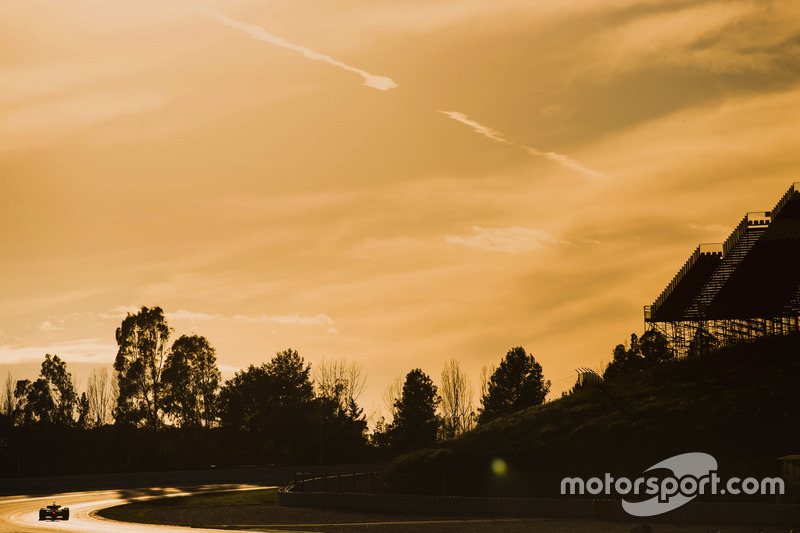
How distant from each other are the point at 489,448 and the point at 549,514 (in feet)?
57.1

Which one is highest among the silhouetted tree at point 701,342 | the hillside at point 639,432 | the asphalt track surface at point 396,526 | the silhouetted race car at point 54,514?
the silhouetted tree at point 701,342

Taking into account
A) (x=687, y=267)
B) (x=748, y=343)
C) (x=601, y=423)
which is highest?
(x=687, y=267)

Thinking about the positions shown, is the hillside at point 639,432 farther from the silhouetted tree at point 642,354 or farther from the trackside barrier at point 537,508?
the silhouetted tree at point 642,354

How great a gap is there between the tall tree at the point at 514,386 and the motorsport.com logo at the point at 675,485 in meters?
60.6

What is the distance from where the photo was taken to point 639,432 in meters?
52.3

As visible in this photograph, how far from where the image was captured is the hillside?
4606 centimetres

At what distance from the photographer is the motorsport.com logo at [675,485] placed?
37.6 meters

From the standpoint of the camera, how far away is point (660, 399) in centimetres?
5731

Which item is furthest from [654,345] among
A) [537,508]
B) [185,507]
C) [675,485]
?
[185,507]

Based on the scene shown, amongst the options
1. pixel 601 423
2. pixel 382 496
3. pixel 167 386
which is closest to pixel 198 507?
pixel 382 496

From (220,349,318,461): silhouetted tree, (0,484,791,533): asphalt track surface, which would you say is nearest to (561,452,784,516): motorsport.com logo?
(0,484,791,533): asphalt track surface

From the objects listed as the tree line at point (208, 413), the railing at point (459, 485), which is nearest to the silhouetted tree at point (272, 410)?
the tree line at point (208, 413)

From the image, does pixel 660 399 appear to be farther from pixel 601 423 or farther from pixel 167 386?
pixel 167 386

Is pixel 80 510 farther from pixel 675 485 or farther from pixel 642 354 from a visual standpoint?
pixel 642 354
